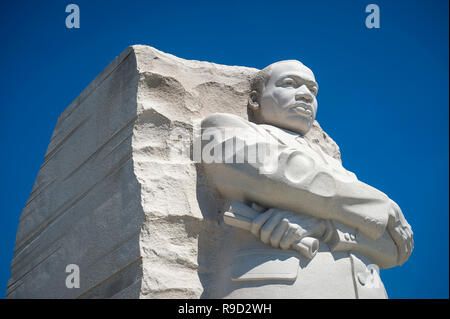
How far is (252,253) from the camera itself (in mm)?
4715

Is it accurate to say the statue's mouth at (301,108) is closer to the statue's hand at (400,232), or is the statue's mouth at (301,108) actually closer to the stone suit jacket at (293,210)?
the stone suit jacket at (293,210)

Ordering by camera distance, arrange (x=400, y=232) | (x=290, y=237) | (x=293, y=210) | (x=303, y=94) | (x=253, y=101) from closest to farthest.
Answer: (x=290, y=237), (x=293, y=210), (x=400, y=232), (x=303, y=94), (x=253, y=101)

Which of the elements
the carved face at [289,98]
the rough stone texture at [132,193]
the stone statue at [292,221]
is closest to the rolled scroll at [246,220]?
the stone statue at [292,221]

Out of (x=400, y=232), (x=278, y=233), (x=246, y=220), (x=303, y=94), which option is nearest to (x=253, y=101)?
(x=303, y=94)

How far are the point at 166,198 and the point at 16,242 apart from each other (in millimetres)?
2088

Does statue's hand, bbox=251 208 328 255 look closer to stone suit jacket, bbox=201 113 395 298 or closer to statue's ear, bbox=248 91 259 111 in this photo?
stone suit jacket, bbox=201 113 395 298

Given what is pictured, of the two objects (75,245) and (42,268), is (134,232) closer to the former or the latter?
(75,245)

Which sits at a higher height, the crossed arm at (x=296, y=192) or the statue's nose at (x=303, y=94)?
the statue's nose at (x=303, y=94)

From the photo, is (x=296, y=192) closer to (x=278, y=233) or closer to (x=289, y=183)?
(x=289, y=183)

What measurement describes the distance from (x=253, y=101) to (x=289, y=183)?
4.01 feet

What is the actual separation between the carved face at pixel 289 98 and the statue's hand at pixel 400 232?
98cm

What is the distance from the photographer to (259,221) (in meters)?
4.73

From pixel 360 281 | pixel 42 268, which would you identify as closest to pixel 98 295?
pixel 42 268

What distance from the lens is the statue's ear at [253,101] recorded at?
571 centimetres
